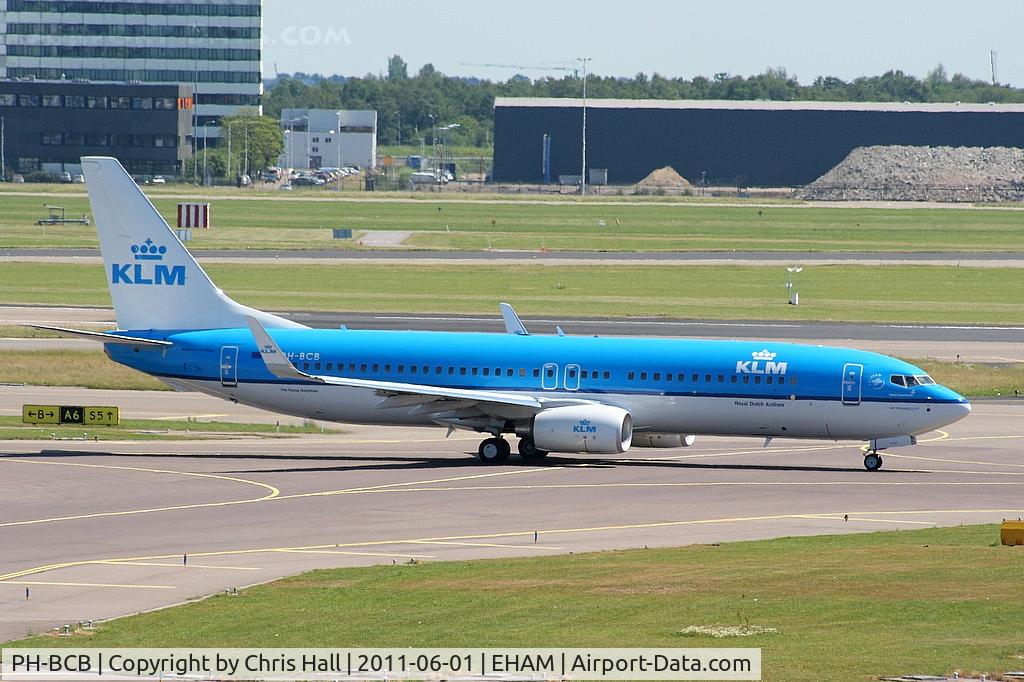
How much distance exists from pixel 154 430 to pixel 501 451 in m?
14.6

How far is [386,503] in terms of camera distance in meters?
43.5

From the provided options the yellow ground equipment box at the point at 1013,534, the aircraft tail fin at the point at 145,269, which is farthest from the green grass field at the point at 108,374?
the yellow ground equipment box at the point at 1013,534

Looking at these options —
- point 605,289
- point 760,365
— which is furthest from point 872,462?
point 605,289

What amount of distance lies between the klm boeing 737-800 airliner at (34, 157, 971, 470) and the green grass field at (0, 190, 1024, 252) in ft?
272

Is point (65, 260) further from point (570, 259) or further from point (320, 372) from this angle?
point (320, 372)

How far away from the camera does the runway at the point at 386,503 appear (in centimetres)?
3369

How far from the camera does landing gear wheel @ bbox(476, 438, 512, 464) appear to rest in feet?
173

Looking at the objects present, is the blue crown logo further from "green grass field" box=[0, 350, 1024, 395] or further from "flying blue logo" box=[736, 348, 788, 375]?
"flying blue logo" box=[736, 348, 788, 375]

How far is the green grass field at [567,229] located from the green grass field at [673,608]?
110m

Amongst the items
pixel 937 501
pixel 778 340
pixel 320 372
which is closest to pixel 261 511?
pixel 320 372

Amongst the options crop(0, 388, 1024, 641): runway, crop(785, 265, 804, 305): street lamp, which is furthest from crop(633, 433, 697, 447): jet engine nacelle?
crop(785, 265, 804, 305): street lamp

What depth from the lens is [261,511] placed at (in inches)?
1649

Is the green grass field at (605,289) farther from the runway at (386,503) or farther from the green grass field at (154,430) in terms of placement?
the runway at (386,503)

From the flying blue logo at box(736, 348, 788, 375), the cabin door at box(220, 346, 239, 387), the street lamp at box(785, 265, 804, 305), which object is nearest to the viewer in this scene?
the flying blue logo at box(736, 348, 788, 375)
